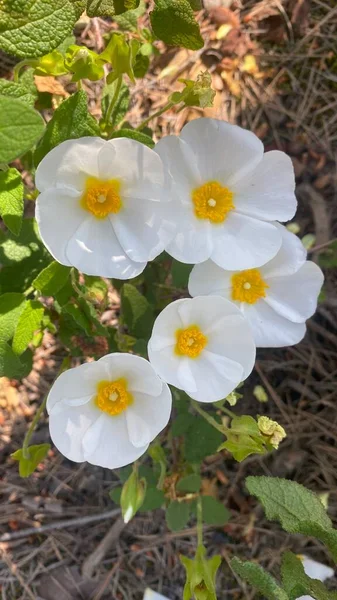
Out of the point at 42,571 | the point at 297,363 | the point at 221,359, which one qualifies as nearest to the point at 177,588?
the point at 42,571

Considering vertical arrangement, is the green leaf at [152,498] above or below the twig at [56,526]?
above

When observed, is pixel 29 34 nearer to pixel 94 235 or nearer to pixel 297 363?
pixel 94 235

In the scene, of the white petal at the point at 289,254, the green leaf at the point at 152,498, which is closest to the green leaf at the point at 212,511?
the green leaf at the point at 152,498

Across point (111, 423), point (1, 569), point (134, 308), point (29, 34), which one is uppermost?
point (29, 34)

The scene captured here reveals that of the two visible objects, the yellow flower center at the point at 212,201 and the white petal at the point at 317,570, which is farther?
the white petal at the point at 317,570

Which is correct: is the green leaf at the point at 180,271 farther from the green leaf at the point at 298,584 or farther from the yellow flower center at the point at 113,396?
the green leaf at the point at 298,584

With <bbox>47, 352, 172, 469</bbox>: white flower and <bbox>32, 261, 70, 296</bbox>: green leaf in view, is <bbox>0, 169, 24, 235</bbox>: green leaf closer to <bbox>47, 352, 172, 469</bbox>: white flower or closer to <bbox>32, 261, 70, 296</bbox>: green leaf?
<bbox>32, 261, 70, 296</bbox>: green leaf

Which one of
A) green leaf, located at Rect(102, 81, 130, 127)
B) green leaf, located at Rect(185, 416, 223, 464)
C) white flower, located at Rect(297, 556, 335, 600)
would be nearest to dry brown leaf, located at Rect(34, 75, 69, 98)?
green leaf, located at Rect(102, 81, 130, 127)
